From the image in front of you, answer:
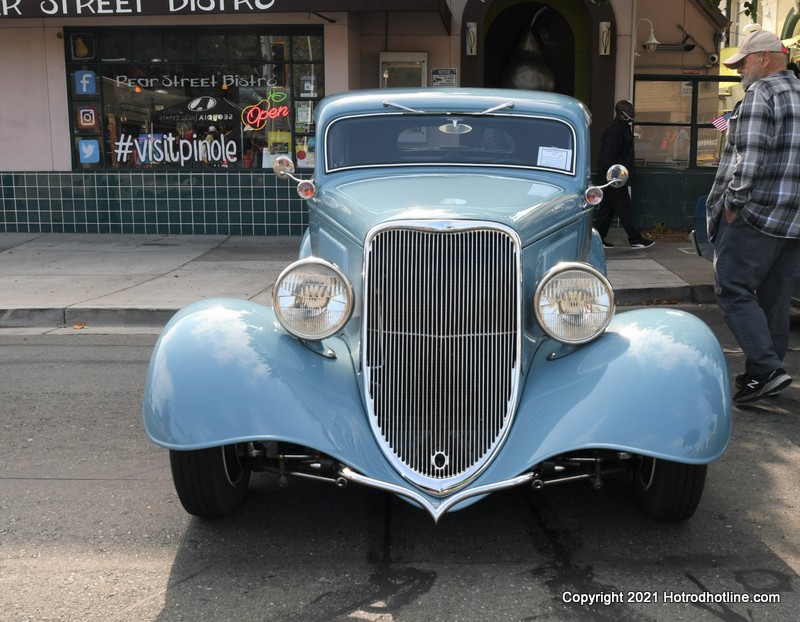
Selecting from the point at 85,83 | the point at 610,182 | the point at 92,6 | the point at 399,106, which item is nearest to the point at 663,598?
the point at 610,182

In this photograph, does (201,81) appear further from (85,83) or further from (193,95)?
(85,83)

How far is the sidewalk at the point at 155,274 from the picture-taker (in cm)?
863

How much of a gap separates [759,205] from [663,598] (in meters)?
2.92

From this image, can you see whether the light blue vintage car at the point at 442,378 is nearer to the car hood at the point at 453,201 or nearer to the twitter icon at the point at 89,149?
the car hood at the point at 453,201

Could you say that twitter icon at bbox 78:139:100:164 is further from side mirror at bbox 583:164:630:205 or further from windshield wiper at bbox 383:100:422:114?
side mirror at bbox 583:164:630:205

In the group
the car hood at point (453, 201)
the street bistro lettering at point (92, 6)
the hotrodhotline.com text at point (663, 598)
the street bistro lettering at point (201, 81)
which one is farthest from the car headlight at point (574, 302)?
the street bistro lettering at point (201, 81)

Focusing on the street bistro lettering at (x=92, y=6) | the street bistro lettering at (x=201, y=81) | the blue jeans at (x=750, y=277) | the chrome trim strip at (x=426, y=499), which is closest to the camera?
the chrome trim strip at (x=426, y=499)

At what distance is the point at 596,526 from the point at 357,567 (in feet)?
3.53

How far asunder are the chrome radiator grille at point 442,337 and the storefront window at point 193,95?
32.0ft

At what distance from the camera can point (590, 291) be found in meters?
3.88

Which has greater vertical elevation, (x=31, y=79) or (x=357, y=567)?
(x=31, y=79)

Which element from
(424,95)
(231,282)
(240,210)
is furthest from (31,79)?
(424,95)

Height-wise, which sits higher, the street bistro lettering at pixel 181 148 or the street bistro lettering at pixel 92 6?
the street bistro lettering at pixel 92 6

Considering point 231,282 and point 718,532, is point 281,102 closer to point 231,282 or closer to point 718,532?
point 231,282
